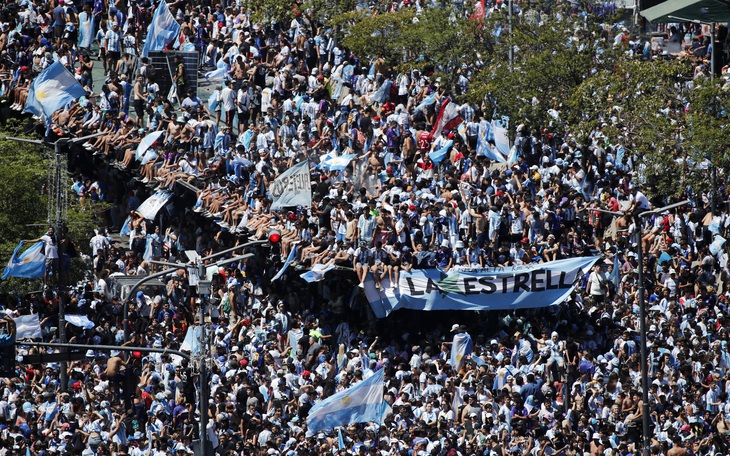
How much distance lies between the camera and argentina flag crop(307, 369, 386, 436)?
36.4m

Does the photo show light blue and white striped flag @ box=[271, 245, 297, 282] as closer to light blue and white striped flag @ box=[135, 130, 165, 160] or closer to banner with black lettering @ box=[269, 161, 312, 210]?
banner with black lettering @ box=[269, 161, 312, 210]

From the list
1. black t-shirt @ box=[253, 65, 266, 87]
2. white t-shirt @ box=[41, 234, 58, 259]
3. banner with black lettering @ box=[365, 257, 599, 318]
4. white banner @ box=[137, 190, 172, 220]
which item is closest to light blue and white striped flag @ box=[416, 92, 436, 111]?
black t-shirt @ box=[253, 65, 266, 87]

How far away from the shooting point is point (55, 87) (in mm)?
49938

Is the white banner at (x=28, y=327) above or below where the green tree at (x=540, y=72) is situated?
below

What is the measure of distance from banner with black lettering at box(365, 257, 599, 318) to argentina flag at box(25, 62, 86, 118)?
11.5 metres

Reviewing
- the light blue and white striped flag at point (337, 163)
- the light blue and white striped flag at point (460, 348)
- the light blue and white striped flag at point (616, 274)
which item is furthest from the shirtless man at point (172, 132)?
the light blue and white striped flag at point (616, 274)

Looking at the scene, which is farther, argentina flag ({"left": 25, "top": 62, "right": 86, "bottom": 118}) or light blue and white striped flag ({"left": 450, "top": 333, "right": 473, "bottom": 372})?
argentina flag ({"left": 25, "top": 62, "right": 86, "bottom": 118})

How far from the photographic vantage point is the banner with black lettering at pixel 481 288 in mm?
42406

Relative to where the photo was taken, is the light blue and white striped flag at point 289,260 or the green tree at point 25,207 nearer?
the light blue and white striped flag at point 289,260

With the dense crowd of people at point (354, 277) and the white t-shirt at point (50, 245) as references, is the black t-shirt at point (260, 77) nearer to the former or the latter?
the dense crowd of people at point (354, 277)

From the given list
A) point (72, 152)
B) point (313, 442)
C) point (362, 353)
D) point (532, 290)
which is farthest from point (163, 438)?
point (72, 152)

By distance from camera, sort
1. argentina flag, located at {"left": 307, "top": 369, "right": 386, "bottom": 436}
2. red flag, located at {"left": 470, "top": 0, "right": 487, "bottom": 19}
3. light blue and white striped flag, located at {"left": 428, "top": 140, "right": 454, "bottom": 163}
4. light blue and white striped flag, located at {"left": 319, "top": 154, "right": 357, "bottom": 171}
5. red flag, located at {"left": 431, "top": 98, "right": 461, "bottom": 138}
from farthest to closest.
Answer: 1. red flag, located at {"left": 470, "top": 0, "right": 487, "bottom": 19}
2. red flag, located at {"left": 431, "top": 98, "right": 461, "bottom": 138}
3. light blue and white striped flag, located at {"left": 319, "top": 154, "right": 357, "bottom": 171}
4. light blue and white striped flag, located at {"left": 428, "top": 140, "right": 454, "bottom": 163}
5. argentina flag, located at {"left": 307, "top": 369, "right": 386, "bottom": 436}

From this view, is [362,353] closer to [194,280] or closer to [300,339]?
[300,339]

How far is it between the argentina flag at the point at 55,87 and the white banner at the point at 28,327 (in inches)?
274
